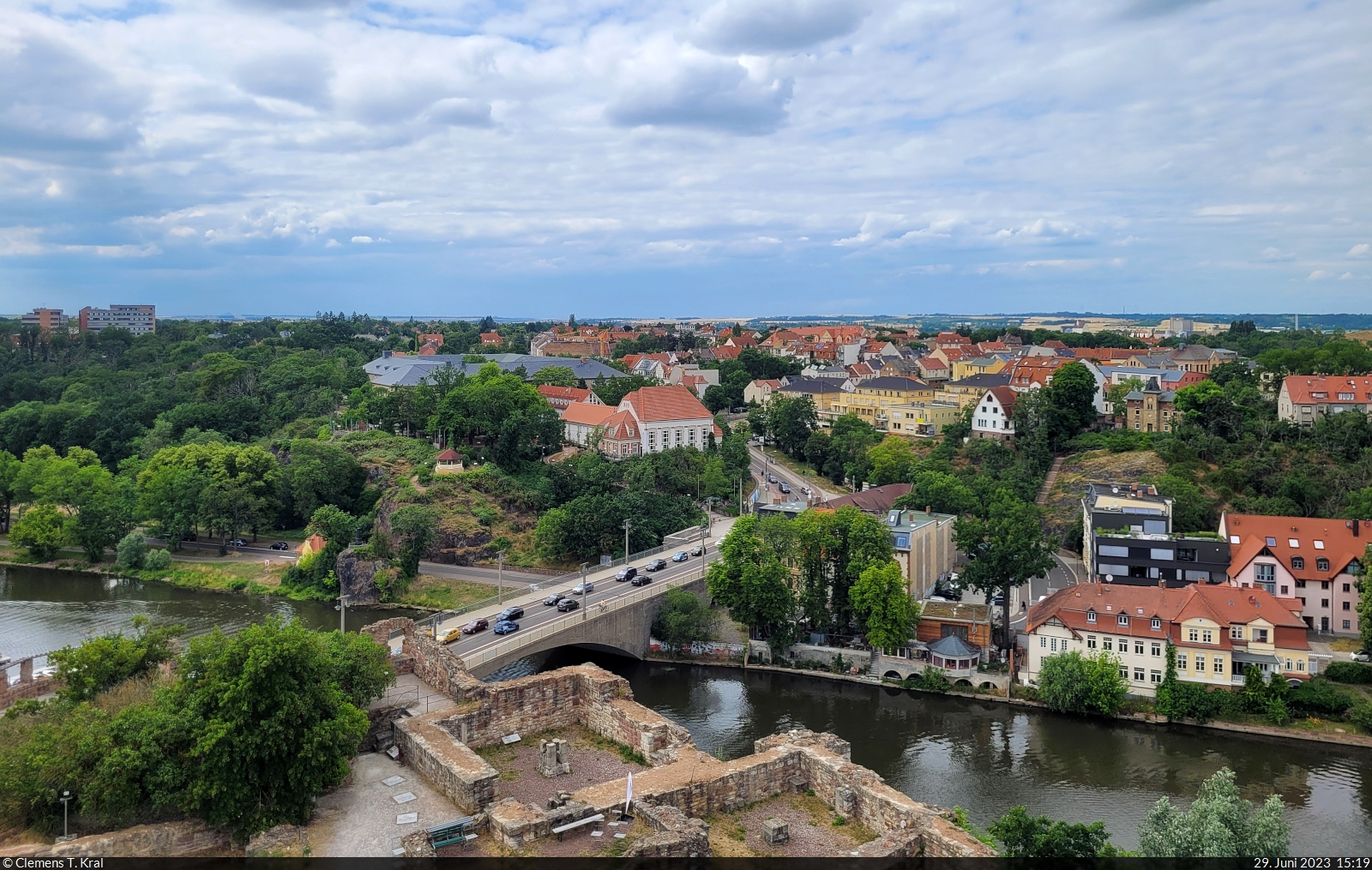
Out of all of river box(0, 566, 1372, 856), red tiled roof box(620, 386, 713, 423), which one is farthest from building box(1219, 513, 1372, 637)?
red tiled roof box(620, 386, 713, 423)

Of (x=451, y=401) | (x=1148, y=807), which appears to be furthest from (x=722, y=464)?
(x=1148, y=807)

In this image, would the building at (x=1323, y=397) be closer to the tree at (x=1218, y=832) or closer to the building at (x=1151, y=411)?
the building at (x=1151, y=411)

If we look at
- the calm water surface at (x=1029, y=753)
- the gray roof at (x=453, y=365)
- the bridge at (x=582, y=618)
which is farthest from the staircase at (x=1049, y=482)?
the gray roof at (x=453, y=365)

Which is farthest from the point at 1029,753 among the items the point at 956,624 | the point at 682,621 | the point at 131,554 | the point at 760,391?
the point at 760,391

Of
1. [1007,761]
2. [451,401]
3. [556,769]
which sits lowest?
[1007,761]

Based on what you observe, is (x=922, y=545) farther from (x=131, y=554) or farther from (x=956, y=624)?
(x=131, y=554)

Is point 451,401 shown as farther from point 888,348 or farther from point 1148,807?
point 888,348
